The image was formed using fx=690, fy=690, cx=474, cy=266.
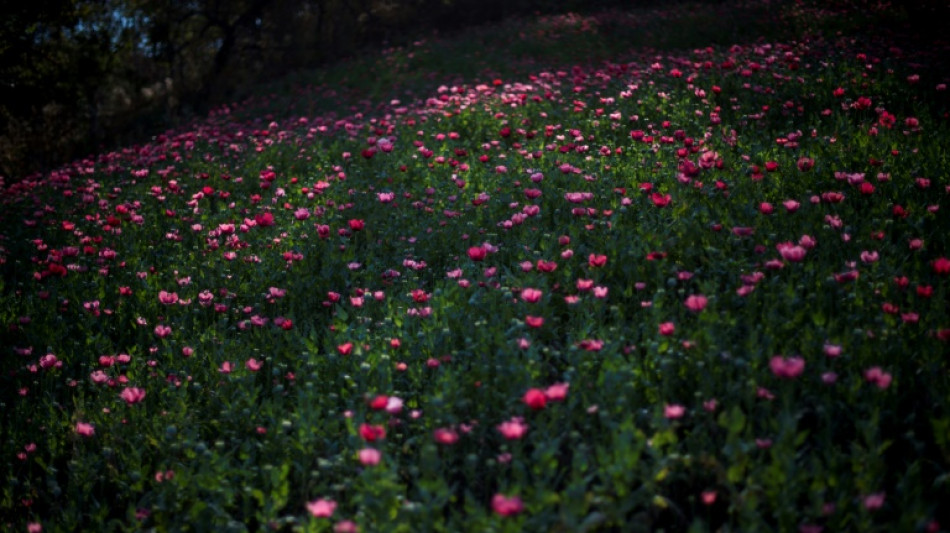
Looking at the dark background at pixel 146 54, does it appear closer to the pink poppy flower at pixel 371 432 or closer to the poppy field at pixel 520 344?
the poppy field at pixel 520 344

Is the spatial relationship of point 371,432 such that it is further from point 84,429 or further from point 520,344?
point 84,429

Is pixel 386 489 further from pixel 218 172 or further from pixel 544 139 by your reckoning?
pixel 218 172

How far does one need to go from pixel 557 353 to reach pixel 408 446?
77 cm

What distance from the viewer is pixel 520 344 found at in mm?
2914

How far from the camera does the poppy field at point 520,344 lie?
2.39 metres

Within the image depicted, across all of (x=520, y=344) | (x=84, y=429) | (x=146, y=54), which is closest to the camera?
(x=520, y=344)

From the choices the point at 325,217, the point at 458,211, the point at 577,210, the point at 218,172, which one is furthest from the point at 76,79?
the point at 577,210

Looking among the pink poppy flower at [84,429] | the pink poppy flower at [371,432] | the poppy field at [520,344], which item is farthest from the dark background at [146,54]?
the pink poppy flower at [371,432]

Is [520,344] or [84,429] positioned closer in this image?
[520,344]

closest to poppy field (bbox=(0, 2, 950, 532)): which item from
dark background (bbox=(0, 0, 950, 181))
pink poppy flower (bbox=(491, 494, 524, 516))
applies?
pink poppy flower (bbox=(491, 494, 524, 516))

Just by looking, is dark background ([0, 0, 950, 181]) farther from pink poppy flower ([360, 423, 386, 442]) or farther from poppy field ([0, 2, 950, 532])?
pink poppy flower ([360, 423, 386, 442])

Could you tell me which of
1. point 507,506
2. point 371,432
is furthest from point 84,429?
point 507,506

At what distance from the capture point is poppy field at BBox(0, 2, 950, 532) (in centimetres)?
239

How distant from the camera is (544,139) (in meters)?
6.51
